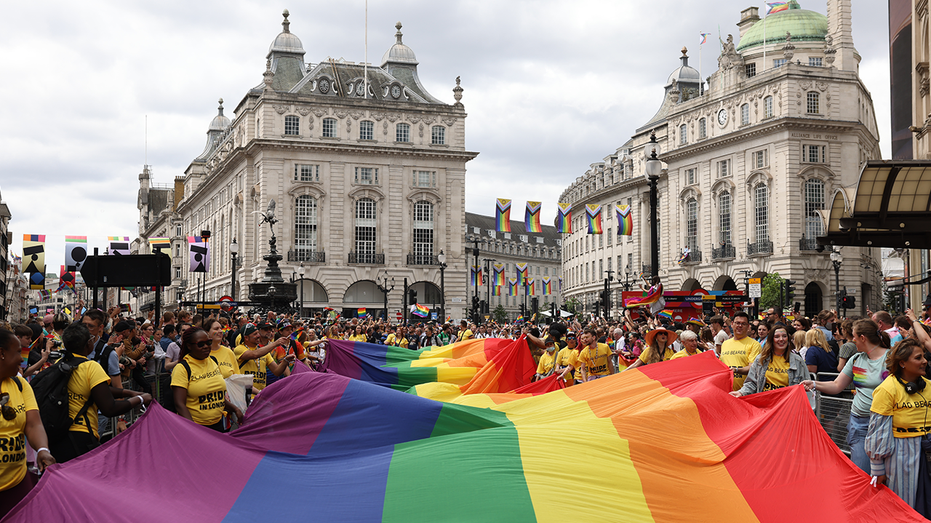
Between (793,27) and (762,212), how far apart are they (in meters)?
17.9

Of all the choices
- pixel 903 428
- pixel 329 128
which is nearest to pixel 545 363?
pixel 903 428

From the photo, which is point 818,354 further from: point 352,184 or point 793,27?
point 793,27

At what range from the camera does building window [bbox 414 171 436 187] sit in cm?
7519

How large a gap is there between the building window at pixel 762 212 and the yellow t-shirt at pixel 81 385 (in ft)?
217

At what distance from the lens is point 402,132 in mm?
74750

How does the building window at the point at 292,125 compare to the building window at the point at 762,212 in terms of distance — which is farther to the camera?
the building window at the point at 292,125

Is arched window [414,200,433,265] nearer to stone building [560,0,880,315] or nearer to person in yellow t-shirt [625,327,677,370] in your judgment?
stone building [560,0,880,315]

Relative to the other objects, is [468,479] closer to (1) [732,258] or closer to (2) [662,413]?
(2) [662,413]

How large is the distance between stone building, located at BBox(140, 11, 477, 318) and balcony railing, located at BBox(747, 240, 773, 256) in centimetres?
2407

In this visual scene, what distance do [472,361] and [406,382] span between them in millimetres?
1695

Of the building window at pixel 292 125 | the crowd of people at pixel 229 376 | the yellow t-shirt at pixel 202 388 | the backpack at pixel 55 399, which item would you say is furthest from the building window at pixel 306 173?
the backpack at pixel 55 399

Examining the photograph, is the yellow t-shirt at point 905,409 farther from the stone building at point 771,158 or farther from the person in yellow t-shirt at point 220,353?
the stone building at point 771,158

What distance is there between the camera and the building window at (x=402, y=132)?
245 feet

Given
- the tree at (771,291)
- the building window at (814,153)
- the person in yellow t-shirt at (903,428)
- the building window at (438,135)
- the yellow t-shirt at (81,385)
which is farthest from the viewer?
the building window at (438,135)
